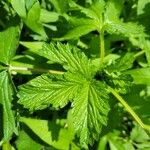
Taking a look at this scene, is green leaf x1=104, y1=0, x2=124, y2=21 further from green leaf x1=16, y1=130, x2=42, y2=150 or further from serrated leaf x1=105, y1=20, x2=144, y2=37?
green leaf x1=16, y1=130, x2=42, y2=150

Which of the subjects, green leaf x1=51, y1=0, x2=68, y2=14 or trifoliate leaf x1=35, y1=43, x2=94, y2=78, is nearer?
trifoliate leaf x1=35, y1=43, x2=94, y2=78

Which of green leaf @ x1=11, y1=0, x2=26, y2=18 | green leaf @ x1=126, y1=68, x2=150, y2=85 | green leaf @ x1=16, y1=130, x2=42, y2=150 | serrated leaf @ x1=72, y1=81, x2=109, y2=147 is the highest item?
green leaf @ x1=11, y1=0, x2=26, y2=18

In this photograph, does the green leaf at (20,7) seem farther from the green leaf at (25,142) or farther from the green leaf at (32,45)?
the green leaf at (25,142)

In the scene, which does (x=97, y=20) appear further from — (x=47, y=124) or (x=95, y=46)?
(x=47, y=124)

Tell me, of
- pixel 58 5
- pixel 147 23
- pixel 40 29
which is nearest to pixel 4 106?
pixel 40 29

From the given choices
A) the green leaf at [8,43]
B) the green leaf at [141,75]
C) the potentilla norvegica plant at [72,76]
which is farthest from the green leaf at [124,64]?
the green leaf at [8,43]

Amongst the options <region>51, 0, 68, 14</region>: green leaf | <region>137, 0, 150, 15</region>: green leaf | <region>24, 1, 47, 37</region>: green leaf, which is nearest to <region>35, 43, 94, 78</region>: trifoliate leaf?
<region>24, 1, 47, 37</region>: green leaf

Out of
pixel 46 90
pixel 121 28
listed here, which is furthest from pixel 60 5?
pixel 46 90
